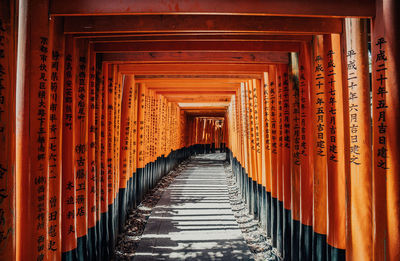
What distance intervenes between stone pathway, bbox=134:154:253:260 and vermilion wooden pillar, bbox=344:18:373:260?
249 cm

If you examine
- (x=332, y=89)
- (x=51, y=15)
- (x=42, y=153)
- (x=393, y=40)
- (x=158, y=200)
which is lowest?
(x=158, y=200)

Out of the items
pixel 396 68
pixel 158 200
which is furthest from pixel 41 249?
pixel 158 200

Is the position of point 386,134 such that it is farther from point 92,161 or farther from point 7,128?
point 92,161

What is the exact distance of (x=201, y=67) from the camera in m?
5.29

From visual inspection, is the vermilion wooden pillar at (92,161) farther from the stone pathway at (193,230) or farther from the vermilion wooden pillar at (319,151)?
the vermilion wooden pillar at (319,151)

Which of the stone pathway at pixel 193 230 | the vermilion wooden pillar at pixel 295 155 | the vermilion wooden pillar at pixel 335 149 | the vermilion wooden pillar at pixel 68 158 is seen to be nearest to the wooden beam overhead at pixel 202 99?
the stone pathway at pixel 193 230

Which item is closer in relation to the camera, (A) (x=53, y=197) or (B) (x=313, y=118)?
(A) (x=53, y=197)

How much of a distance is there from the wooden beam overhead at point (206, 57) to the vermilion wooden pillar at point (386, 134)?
2.10m

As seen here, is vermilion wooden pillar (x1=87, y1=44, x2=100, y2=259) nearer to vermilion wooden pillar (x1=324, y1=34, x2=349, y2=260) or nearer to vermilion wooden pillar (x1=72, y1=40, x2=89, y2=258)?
vermilion wooden pillar (x1=72, y1=40, x2=89, y2=258)

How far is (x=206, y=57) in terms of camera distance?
4332mm

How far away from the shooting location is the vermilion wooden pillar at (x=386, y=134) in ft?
6.55

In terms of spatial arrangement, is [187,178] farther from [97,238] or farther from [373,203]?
[373,203]

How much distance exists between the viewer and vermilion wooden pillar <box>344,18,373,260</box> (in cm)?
233

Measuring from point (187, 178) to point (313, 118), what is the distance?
9.57 meters
